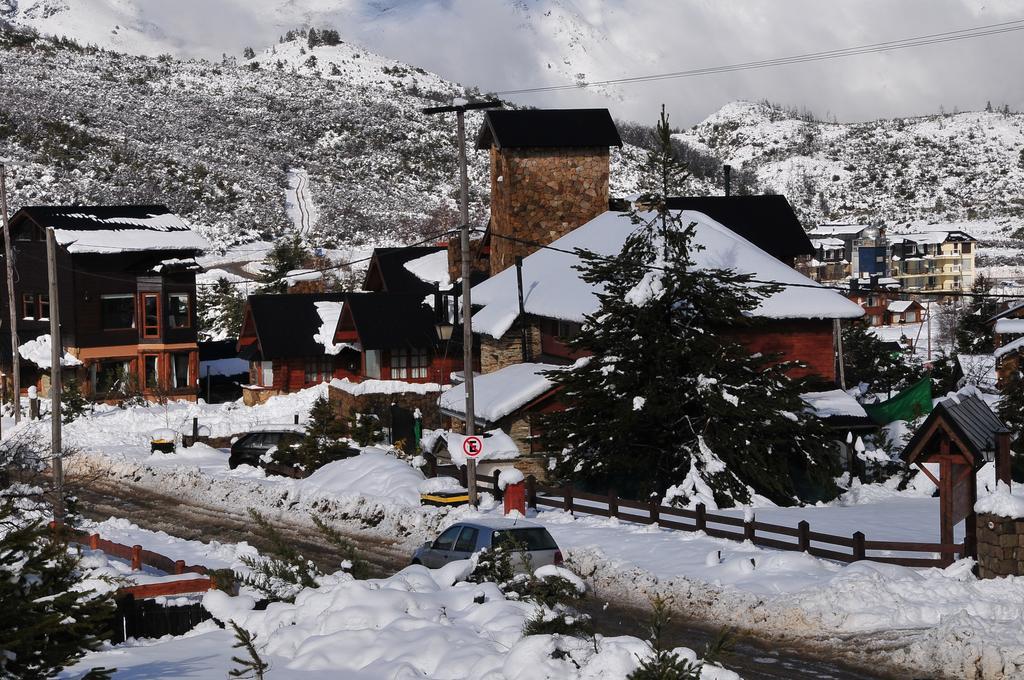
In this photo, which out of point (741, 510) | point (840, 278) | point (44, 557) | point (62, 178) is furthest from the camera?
point (840, 278)

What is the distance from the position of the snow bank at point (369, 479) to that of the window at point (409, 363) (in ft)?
62.5

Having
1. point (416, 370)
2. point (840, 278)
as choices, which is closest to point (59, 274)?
point (416, 370)

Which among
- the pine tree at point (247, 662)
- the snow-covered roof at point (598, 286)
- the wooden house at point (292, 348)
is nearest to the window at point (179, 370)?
the wooden house at point (292, 348)

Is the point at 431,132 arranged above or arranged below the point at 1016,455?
above

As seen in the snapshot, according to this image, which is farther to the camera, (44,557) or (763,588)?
(763,588)

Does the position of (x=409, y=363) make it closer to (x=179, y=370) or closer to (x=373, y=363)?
(x=373, y=363)

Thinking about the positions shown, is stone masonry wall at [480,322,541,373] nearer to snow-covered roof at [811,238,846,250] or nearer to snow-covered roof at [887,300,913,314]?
snow-covered roof at [887,300,913,314]

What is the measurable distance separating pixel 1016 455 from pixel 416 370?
30.3 metres

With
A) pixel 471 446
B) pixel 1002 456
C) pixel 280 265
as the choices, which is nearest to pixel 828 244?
pixel 280 265

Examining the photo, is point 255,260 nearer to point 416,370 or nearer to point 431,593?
point 416,370

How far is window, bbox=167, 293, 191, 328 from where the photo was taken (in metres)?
60.9

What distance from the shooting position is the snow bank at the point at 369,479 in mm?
32750

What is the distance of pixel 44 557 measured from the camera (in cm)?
1240

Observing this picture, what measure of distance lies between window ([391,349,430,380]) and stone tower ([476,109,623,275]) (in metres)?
6.51
